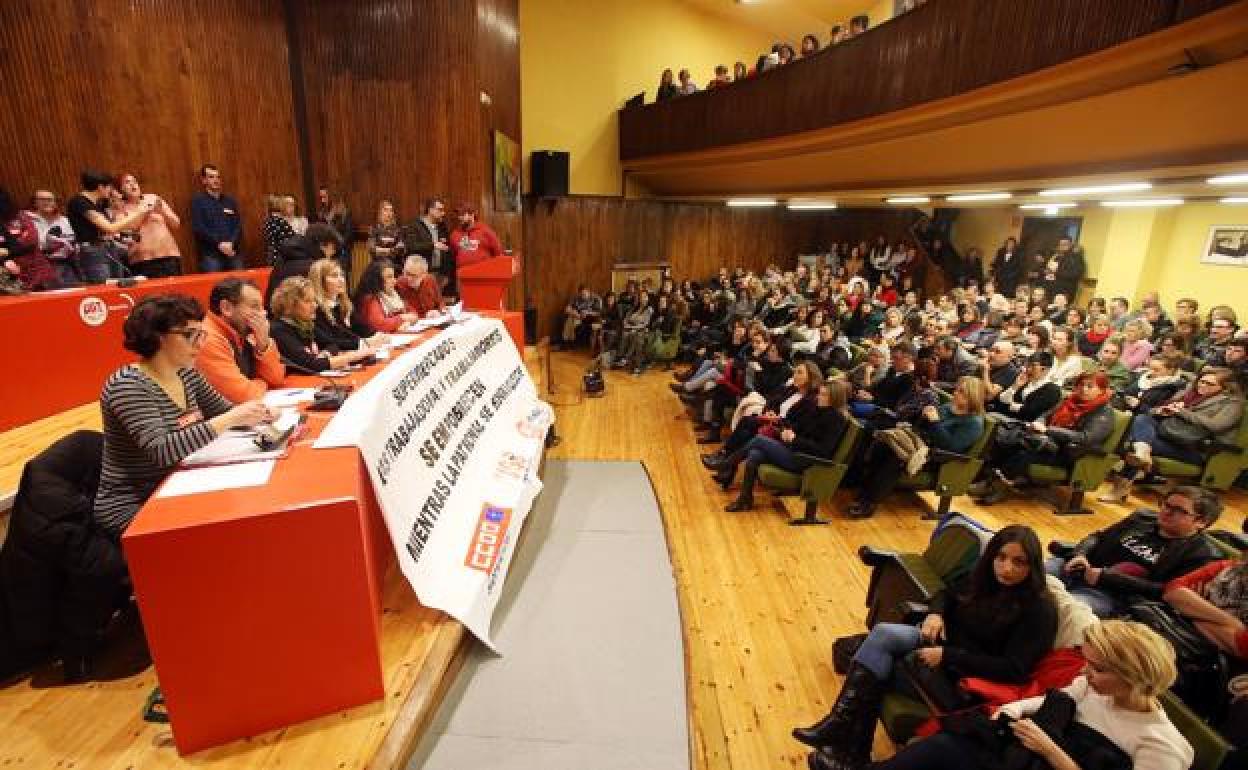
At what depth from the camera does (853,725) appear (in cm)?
226

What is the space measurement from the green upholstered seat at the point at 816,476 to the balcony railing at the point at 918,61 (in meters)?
2.77

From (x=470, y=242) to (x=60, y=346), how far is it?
3.19 m

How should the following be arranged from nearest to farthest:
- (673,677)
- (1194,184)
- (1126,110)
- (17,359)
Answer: (673,677) < (17,359) < (1126,110) < (1194,184)

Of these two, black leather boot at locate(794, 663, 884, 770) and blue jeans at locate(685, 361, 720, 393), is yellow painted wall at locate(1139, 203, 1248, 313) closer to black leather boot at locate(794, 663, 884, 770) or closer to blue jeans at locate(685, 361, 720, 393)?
blue jeans at locate(685, 361, 720, 393)

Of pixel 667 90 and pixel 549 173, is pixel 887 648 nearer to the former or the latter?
pixel 549 173

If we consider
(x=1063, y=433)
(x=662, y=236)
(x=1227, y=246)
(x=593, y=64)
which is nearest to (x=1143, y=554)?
(x=1063, y=433)

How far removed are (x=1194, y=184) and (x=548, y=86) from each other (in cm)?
882

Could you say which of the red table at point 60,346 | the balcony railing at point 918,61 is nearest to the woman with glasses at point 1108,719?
the balcony railing at point 918,61

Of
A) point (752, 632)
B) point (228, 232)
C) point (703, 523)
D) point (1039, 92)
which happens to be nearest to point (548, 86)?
point (228, 232)

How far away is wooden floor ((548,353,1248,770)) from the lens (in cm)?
254

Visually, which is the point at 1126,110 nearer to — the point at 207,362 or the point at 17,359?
the point at 207,362

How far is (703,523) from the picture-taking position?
4230 millimetres

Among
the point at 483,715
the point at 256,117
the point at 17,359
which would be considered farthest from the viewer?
the point at 256,117

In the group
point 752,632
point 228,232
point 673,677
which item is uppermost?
point 228,232
